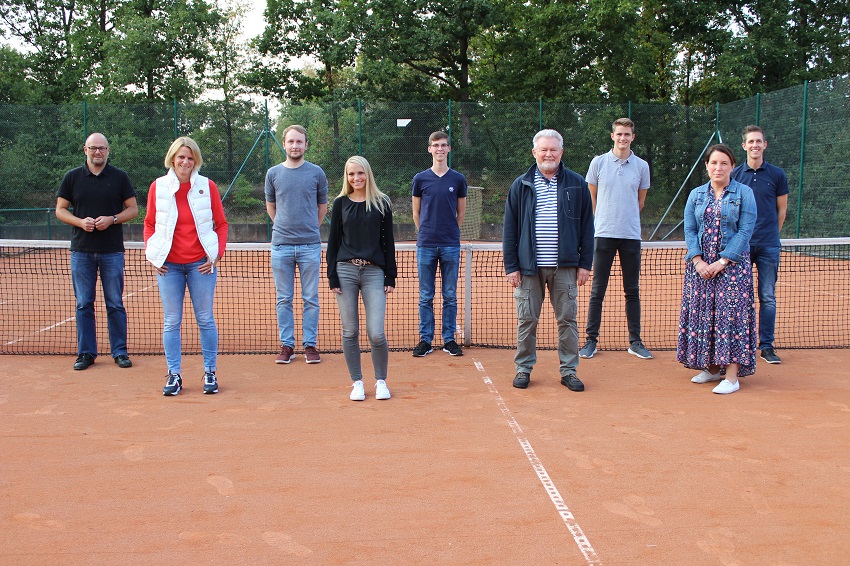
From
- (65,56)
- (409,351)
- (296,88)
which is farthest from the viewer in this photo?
(65,56)

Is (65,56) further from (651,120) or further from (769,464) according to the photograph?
(769,464)

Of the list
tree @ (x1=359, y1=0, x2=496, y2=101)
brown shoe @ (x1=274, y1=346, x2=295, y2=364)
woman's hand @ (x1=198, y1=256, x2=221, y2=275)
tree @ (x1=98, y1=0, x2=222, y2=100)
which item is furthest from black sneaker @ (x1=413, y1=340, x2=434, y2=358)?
tree @ (x1=98, y1=0, x2=222, y2=100)

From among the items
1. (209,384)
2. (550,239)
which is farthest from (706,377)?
(209,384)

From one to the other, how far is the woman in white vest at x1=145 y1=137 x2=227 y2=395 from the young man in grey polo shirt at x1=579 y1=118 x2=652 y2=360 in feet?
10.1

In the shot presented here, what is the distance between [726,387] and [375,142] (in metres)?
13.9

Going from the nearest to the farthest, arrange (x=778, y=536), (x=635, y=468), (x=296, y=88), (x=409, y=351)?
(x=778, y=536) < (x=635, y=468) < (x=409, y=351) < (x=296, y=88)

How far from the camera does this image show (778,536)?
3.29m

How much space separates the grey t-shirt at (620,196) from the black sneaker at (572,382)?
1409 mm

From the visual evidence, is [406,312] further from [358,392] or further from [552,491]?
[552,491]

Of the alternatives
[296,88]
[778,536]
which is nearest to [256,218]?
[296,88]

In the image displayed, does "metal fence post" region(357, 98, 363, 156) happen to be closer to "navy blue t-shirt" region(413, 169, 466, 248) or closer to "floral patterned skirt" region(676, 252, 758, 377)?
"navy blue t-shirt" region(413, 169, 466, 248)

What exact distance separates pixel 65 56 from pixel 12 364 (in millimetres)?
23815

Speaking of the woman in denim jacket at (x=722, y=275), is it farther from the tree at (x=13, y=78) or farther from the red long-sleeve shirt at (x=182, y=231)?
the tree at (x=13, y=78)

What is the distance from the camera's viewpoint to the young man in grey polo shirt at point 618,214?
6.44 m
